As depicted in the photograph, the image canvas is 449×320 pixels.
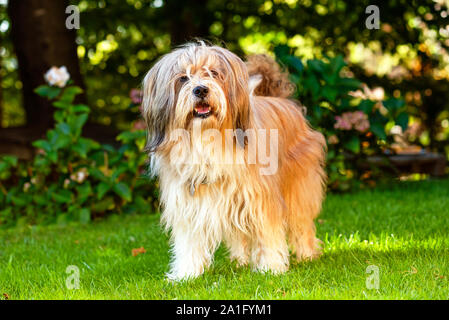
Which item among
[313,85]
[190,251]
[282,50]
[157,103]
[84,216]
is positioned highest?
[282,50]

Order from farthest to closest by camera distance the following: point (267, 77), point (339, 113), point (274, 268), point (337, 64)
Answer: point (339, 113) → point (337, 64) → point (267, 77) → point (274, 268)

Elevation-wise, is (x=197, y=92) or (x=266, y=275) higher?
(x=197, y=92)

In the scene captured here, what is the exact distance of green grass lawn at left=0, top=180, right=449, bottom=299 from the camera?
11.9 feet

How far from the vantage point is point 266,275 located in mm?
3949

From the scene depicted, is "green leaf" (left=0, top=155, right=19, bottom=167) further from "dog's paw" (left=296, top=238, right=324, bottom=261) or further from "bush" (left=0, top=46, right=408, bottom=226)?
"dog's paw" (left=296, top=238, right=324, bottom=261)

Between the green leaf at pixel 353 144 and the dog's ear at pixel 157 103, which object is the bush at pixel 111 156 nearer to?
the green leaf at pixel 353 144

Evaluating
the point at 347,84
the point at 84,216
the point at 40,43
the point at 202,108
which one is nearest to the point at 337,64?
the point at 347,84

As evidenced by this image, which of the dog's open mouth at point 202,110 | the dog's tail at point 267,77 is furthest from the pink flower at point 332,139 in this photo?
the dog's open mouth at point 202,110

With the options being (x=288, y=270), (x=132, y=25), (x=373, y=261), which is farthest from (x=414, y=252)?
(x=132, y=25)

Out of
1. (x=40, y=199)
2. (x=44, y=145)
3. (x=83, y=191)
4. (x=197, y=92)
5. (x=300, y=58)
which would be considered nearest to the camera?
(x=197, y=92)

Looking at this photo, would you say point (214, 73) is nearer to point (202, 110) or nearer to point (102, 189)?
point (202, 110)

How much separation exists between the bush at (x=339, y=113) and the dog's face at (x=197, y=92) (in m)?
3.18

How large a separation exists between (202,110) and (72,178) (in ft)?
11.8

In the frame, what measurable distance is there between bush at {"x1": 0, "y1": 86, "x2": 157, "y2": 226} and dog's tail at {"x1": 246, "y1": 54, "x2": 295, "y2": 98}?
7.24 ft
